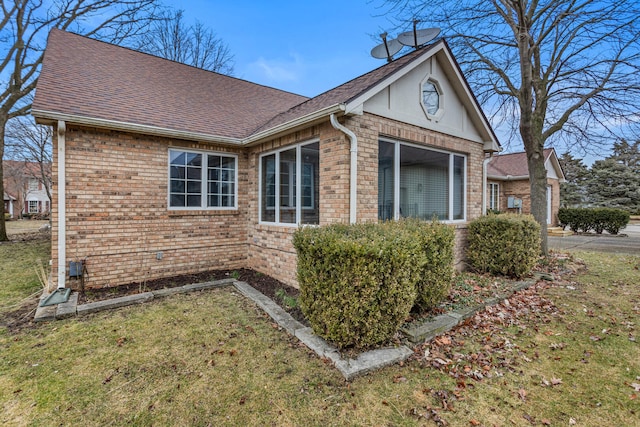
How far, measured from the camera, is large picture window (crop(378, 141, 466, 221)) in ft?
19.3

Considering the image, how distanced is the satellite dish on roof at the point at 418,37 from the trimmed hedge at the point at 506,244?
4560 mm

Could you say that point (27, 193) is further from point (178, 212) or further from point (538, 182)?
point (538, 182)

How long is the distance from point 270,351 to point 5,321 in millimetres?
4339

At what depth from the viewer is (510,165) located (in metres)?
18.6

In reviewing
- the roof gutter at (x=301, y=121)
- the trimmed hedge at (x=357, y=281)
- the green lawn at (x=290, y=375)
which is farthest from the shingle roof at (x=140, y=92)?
the trimmed hedge at (x=357, y=281)

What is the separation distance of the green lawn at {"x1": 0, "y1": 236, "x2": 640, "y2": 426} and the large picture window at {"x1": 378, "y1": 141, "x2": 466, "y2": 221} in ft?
8.24

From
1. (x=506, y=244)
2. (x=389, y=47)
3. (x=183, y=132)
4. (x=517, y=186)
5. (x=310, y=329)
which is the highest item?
(x=389, y=47)

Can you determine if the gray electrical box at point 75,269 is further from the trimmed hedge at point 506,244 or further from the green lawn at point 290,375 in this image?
the trimmed hedge at point 506,244

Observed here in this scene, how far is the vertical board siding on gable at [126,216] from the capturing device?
570 centimetres

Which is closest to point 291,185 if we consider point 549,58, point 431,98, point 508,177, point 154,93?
point 431,98

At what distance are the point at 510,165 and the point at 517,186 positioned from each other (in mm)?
1833

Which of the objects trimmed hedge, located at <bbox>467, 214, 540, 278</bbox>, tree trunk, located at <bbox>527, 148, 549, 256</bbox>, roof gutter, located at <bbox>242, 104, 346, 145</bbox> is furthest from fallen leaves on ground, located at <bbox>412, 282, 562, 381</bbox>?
tree trunk, located at <bbox>527, 148, 549, 256</bbox>

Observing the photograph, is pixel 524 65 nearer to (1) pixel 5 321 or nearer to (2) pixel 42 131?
(1) pixel 5 321

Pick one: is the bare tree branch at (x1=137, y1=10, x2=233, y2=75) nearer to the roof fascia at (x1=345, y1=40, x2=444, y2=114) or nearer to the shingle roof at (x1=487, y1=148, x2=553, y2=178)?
the roof fascia at (x1=345, y1=40, x2=444, y2=114)
